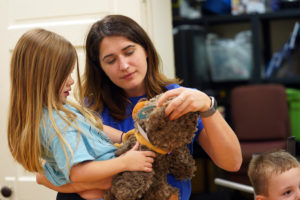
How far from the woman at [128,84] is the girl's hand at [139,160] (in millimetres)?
179

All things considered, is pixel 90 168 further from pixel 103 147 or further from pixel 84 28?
pixel 84 28

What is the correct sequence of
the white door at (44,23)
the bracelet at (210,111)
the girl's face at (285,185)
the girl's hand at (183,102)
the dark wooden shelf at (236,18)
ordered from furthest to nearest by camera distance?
the dark wooden shelf at (236,18) < the white door at (44,23) < the girl's face at (285,185) < the bracelet at (210,111) < the girl's hand at (183,102)

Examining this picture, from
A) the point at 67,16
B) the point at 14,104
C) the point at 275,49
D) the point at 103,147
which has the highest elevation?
the point at 67,16

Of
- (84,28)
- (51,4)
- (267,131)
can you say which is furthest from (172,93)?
(267,131)

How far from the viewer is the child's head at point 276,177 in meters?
1.57

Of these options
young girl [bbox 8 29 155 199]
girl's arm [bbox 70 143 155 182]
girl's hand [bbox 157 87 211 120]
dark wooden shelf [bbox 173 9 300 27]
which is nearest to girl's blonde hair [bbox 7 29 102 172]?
young girl [bbox 8 29 155 199]

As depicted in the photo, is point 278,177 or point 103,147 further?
point 278,177

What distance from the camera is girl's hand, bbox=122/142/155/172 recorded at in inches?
42.5

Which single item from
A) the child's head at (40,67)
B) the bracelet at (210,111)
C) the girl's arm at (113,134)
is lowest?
the girl's arm at (113,134)

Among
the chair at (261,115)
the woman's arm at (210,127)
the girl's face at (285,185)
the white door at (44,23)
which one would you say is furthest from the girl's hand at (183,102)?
the chair at (261,115)

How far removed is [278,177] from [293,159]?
107 mm

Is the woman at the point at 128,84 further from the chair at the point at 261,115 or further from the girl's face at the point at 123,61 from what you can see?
the chair at the point at 261,115

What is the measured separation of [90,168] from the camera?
1.12m

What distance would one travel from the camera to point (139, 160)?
1.08m
